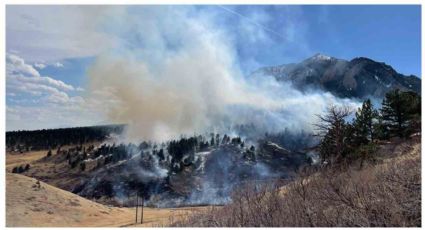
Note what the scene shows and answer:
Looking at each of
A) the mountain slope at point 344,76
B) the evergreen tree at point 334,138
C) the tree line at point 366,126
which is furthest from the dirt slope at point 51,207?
the mountain slope at point 344,76

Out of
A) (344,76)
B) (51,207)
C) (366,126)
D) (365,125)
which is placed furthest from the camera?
(344,76)

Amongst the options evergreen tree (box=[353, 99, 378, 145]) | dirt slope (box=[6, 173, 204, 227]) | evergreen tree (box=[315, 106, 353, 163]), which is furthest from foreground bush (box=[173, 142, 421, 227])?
dirt slope (box=[6, 173, 204, 227])

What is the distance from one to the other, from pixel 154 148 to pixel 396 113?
7393cm

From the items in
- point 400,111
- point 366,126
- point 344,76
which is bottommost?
point 366,126

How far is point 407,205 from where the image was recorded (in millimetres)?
6953

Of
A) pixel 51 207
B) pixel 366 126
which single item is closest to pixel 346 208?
pixel 366 126

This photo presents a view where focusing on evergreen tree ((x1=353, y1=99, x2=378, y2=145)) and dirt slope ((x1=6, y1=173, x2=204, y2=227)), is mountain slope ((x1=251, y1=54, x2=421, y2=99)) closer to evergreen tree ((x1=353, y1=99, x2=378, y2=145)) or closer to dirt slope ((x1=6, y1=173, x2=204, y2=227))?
evergreen tree ((x1=353, y1=99, x2=378, y2=145))

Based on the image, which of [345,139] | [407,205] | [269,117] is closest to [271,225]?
[407,205]

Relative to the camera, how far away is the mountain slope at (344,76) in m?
125

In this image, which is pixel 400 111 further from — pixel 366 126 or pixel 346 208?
pixel 346 208

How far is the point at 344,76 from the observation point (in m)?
139

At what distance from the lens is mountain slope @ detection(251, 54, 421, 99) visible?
125438 mm

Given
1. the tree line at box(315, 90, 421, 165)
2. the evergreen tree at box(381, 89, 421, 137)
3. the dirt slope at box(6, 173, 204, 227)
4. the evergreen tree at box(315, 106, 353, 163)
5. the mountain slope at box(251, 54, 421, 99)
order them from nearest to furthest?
the evergreen tree at box(315, 106, 353, 163) < the tree line at box(315, 90, 421, 165) < the dirt slope at box(6, 173, 204, 227) < the evergreen tree at box(381, 89, 421, 137) < the mountain slope at box(251, 54, 421, 99)

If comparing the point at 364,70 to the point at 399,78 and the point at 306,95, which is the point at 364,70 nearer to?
the point at 399,78
